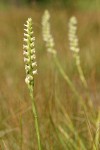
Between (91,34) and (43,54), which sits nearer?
(43,54)

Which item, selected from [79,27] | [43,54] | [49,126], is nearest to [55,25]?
[79,27]

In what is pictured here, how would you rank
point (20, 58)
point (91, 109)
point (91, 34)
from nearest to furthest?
point (91, 109) < point (20, 58) < point (91, 34)

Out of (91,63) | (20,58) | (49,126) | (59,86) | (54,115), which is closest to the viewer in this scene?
(49,126)

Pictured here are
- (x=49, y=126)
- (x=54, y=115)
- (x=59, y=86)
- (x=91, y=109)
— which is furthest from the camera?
(x=59, y=86)

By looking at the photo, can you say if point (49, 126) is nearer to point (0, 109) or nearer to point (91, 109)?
point (91, 109)

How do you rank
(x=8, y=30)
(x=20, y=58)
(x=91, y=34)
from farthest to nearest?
1. (x=8, y=30)
2. (x=91, y=34)
3. (x=20, y=58)

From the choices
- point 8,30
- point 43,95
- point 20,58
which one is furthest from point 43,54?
point 43,95

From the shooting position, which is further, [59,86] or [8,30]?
[8,30]

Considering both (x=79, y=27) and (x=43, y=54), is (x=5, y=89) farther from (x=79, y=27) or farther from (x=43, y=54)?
(x=79, y=27)
